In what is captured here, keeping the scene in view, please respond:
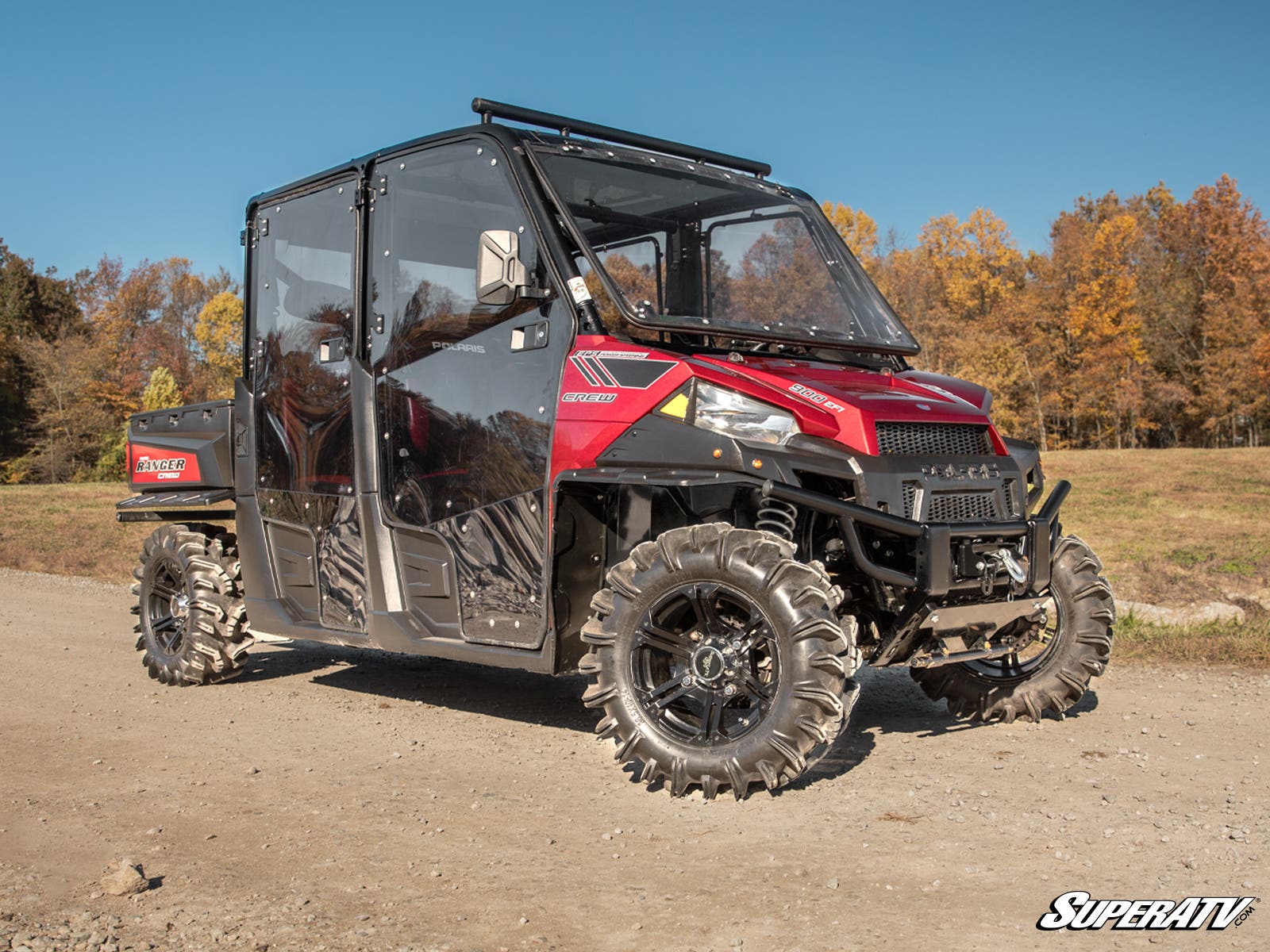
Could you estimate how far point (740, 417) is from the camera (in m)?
5.37

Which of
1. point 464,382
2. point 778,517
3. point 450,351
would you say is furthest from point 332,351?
point 778,517

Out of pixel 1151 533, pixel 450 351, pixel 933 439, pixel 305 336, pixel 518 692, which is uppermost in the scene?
pixel 305 336

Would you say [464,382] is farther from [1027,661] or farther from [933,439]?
[1027,661]

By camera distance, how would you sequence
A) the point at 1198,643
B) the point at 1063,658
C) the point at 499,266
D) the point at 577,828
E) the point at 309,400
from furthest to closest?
1. the point at 1198,643
2. the point at 309,400
3. the point at 1063,658
4. the point at 499,266
5. the point at 577,828

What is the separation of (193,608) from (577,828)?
14.3 ft

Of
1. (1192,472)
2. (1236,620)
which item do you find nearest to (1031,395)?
(1192,472)

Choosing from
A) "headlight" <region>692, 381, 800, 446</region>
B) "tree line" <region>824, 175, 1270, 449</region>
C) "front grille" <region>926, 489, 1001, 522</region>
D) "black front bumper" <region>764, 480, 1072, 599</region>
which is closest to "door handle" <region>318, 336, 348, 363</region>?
"headlight" <region>692, 381, 800, 446</region>

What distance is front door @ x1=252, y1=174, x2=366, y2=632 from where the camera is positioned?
7066mm

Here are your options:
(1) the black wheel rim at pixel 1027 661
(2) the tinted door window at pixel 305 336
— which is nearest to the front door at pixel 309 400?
(2) the tinted door window at pixel 305 336

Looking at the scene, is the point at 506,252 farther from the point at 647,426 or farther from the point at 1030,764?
the point at 1030,764

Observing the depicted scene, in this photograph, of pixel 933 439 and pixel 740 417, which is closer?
pixel 740 417

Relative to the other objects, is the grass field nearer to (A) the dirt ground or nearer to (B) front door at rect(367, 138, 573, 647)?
(A) the dirt ground

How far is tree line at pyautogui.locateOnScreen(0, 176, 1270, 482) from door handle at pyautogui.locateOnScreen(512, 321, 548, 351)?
43.8 meters

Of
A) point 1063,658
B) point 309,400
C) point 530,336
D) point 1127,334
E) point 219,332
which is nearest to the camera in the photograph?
point 530,336
